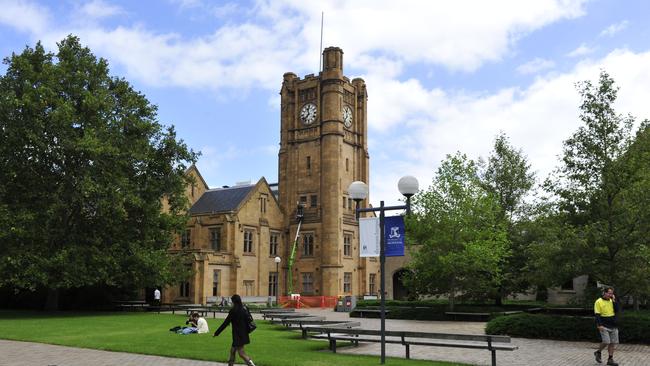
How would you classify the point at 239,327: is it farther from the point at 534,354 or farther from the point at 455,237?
the point at 455,237

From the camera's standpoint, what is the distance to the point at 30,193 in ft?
115

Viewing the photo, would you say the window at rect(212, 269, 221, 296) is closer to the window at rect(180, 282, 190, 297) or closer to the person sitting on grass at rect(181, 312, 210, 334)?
the window at rect(180, 282, 190, 297)

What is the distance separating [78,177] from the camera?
115 ft

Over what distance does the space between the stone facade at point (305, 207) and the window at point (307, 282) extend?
0.10 m

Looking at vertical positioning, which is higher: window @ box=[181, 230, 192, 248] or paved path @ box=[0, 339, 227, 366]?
window @ box=[181, 230, 192, 248]

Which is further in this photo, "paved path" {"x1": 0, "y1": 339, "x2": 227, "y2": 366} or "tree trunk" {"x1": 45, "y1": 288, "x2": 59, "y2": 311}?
"tree trunk" {"x1": 45, "y1": 288, "x2": 59, "y2": 311}

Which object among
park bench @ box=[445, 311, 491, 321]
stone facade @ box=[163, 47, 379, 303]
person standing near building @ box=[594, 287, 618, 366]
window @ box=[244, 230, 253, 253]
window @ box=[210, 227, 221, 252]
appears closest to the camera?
person standing near building @ box=[594, 287, 618, 366]

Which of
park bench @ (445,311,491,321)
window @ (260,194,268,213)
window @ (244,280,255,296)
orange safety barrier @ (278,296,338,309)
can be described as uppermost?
window @ (260,194,268,213)

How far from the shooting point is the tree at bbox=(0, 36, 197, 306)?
33.2 meters

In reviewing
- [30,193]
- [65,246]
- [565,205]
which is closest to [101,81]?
[30,193]

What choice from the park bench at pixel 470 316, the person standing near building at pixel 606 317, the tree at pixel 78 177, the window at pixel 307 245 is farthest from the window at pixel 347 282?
the person standing near building at pixel 606 317

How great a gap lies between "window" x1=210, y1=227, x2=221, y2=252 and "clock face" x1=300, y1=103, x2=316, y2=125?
14.9 m

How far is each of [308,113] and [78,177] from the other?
3072 centimetres

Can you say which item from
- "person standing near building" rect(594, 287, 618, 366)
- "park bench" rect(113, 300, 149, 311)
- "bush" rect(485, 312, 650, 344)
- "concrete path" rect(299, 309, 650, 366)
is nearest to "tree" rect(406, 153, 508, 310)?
"bush" rect(485, 312, 650, 344)
